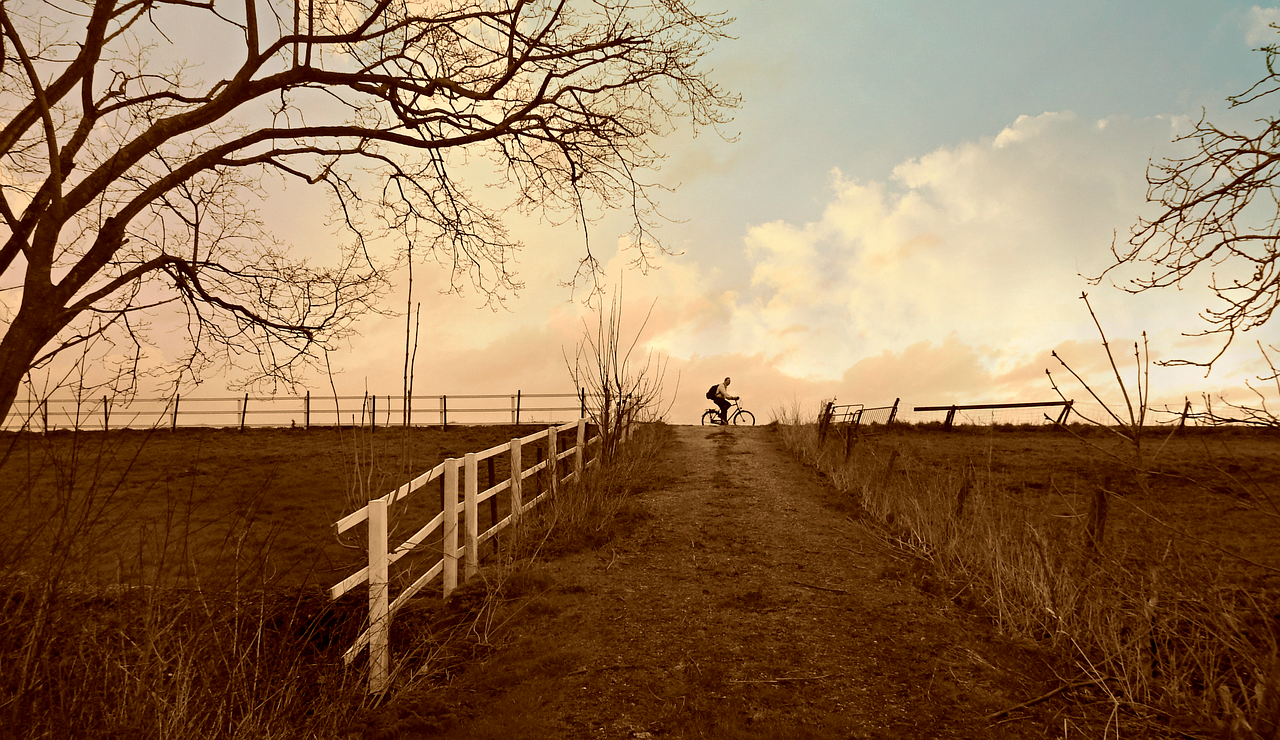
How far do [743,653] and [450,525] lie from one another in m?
2.83

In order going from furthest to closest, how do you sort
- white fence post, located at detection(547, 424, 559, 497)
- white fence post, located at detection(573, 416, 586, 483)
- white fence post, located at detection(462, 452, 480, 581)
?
white fence post, located at detection(573, 416, 586, 483) < white fence post, located at detection(547, 424, 559, 497) < white fence post, located at detection(462, 452, 480, 581)

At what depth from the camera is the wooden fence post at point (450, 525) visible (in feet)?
21.4

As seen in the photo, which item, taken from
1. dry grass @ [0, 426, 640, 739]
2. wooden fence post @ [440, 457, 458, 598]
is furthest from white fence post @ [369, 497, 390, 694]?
wooden fence post @ [440, 457, 458, 598]

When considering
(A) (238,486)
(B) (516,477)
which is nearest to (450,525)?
(B) (516,477)

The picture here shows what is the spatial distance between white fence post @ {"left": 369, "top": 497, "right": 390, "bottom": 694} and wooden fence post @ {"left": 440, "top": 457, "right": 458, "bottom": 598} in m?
1.63

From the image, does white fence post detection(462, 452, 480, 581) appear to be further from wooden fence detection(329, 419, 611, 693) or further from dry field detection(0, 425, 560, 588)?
dry field detection(0, 425, 560, 588)

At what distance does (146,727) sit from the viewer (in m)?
3.26

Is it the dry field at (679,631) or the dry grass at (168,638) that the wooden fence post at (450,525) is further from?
the dry grass at (168,638)

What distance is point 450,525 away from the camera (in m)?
6.62

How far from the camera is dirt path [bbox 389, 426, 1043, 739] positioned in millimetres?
4395

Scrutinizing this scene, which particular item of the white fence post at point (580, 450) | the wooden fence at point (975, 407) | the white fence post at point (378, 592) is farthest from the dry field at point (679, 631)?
the wooden fence at point (975, 407)

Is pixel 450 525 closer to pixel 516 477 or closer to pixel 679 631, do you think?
pixel 516 477

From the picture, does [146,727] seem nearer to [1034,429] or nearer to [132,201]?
[132,201]

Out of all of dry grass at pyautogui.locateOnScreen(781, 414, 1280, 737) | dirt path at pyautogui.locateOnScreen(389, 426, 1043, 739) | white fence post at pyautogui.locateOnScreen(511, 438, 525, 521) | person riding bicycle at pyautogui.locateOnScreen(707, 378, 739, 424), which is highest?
person riding bicycle at pyautogui.locateOnScreen(707, 378, 739, 424)
